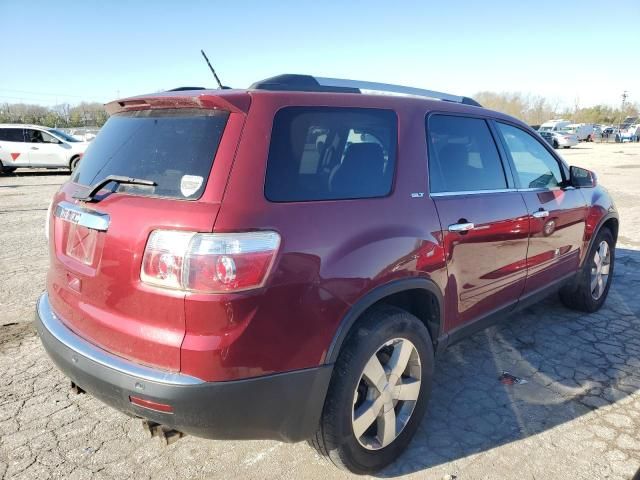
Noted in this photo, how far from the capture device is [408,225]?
2.35 meters

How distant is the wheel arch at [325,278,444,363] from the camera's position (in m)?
2.03

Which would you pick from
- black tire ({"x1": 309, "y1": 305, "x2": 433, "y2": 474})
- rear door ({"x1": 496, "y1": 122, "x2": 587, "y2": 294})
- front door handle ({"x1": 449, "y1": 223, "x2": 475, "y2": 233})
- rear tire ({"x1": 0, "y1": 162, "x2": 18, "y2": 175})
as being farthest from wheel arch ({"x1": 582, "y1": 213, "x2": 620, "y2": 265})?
rear tire ({"x1": 0, "y1": 162, "x2": 18, "y2": 175})

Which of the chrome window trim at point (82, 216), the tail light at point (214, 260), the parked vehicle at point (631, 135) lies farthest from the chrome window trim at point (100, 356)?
the parked vehicle at point (631, 135)

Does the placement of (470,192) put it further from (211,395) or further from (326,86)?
(211,395)

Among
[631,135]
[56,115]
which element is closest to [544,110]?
[631,135]

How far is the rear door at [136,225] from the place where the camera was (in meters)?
1.82

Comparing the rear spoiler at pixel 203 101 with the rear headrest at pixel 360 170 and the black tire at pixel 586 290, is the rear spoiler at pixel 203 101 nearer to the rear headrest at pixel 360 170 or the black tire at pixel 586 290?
the rear headrest at pixel 360 170

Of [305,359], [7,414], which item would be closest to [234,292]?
[305,359]

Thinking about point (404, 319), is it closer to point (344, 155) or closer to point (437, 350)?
point (437, 350)

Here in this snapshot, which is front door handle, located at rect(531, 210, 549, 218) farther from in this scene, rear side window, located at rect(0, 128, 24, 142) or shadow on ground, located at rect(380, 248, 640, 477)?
rear side window, located at rect(0, 128, 24, 142)

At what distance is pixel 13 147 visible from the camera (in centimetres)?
1666

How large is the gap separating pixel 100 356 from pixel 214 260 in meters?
0.73

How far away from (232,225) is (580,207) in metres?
3.36

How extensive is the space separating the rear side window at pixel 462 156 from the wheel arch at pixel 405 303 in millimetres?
559
